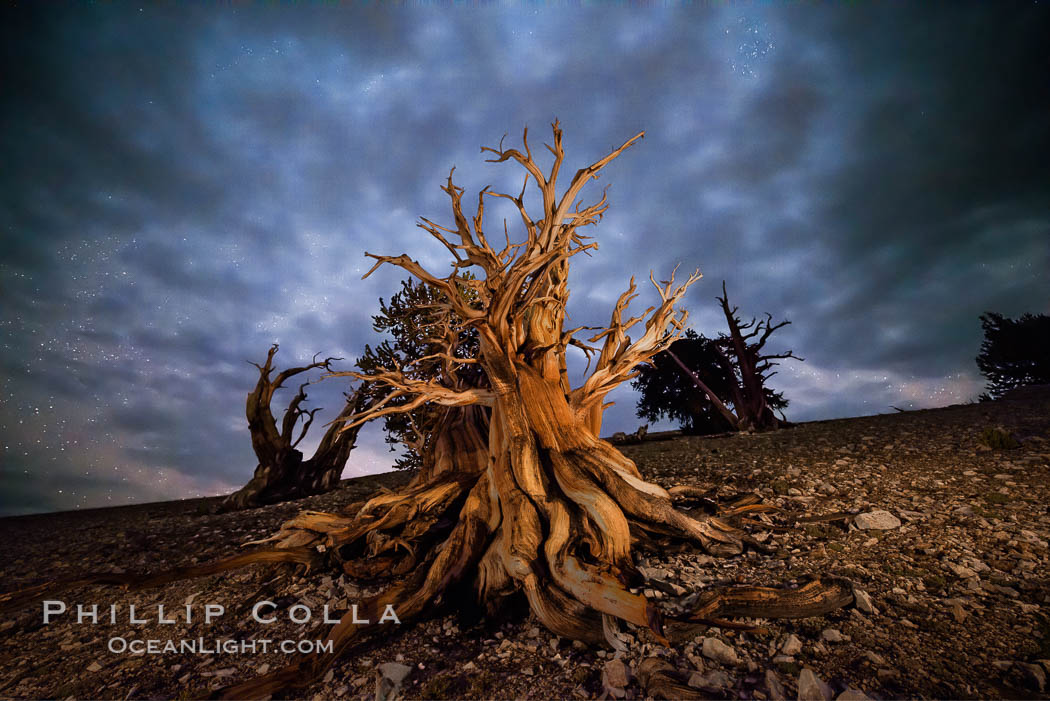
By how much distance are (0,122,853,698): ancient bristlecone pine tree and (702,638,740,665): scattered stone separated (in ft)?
0.80

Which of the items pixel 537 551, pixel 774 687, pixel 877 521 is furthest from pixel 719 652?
pixel 877 521

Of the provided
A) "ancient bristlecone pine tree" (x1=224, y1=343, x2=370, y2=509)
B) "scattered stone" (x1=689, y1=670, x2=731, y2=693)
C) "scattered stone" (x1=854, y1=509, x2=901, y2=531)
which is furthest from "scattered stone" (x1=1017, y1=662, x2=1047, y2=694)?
"ancient bristlecone pine tree" (x1=224, y1=343, x2=370, y2=509)

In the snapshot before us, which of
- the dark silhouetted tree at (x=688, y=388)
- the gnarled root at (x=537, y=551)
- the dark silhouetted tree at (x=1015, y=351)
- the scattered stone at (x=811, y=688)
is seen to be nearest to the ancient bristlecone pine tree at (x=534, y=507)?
the gnarled root at (x=537, y=551)

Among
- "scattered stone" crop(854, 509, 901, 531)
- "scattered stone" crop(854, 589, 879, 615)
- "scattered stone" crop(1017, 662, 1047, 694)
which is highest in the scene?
"scattered stone" crop(854, 509, 901, 531)

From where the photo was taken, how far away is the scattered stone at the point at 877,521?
479 cm

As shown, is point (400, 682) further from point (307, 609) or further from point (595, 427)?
point (595, 427)

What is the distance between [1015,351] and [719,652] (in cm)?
3433

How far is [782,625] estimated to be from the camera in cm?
323

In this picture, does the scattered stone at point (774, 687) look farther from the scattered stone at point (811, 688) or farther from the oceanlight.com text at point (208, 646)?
the oceanlight.com text at point (208, 646)

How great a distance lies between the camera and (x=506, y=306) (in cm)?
522

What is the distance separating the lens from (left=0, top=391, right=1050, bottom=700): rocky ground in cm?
271

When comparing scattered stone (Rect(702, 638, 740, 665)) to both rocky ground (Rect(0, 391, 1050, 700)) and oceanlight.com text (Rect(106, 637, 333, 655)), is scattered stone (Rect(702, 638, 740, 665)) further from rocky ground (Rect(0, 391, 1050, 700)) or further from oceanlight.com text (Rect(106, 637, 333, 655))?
oceanlight.com text (Rect(106, 637, 333, 655))

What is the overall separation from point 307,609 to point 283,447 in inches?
373

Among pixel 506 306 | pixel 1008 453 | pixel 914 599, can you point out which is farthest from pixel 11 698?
pixel 1008 453
